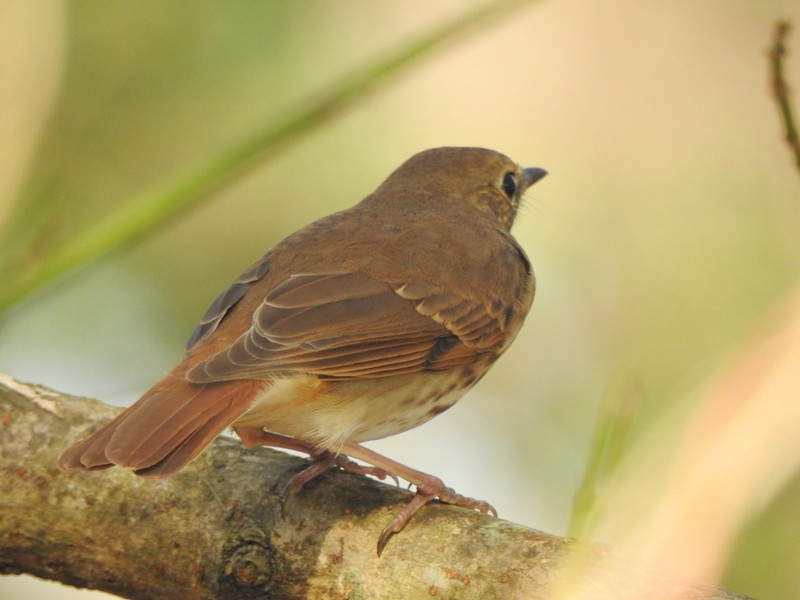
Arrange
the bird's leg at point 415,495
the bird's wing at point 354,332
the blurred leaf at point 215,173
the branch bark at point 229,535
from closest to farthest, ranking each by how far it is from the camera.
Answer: the blurred leaf at point 215,173 → the branch bark at point 229,535 → the bird's leg at point 415,495 → the bird's wing at point 354,332

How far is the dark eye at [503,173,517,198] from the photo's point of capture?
5.34 meters

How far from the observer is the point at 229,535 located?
3107mm

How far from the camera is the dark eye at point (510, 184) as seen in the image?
5.34 meters

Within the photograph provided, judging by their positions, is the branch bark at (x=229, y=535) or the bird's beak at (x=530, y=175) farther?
the bird's beak at (x=530, y=175)

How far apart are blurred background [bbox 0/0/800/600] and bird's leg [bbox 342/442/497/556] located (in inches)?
90.2

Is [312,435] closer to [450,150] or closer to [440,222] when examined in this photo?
[440,222]

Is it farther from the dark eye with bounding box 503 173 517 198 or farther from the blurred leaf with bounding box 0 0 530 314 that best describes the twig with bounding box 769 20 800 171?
the dark eye with bounding box 503 173 517 198

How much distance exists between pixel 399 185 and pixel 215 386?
1956 millimetres

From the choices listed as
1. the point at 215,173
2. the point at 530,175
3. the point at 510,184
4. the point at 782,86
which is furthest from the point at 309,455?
the point at 530,175

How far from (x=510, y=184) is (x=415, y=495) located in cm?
244

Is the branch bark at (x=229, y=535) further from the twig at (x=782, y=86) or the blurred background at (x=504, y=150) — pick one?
the blurred background at (x=504, y=150)

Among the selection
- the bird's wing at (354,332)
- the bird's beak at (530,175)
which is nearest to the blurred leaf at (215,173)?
the bird's wing at (354,332)

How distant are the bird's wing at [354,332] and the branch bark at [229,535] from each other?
0.34 metres

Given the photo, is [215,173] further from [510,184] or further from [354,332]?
[510,184]
